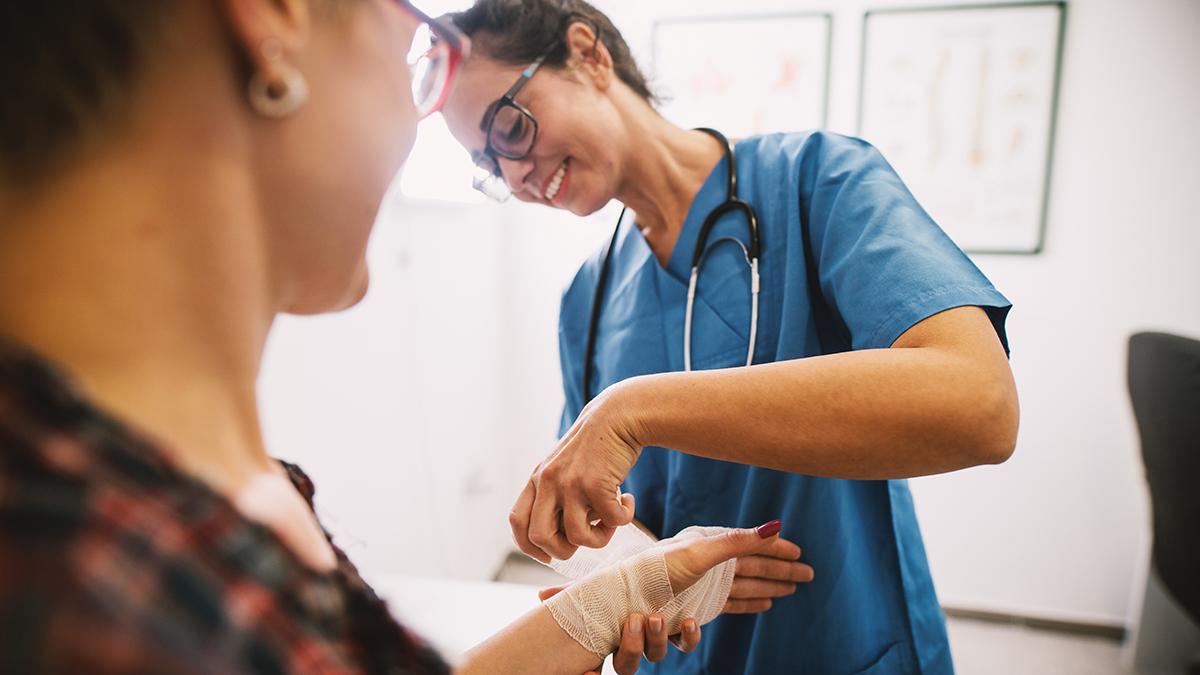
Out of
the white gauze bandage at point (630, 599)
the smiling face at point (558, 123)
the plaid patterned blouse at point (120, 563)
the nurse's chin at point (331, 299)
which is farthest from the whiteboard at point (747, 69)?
the plaid patterned blouse at point (120, 563)

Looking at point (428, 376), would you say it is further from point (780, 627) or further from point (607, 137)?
point (780, 627)

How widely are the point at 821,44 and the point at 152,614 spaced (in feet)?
8.12

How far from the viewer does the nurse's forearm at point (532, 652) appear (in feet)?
2.41

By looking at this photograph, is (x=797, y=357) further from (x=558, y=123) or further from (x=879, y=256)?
(x=558, y=123)

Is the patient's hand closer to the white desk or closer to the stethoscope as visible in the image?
the stethoscope

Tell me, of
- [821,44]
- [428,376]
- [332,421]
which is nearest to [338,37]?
[332,421]

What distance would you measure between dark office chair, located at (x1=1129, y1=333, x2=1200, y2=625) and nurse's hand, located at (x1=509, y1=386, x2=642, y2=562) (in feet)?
4.42

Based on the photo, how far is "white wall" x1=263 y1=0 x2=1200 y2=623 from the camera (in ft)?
6.22

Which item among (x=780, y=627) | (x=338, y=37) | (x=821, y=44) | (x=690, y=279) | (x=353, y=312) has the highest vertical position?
(x=821, y=44)

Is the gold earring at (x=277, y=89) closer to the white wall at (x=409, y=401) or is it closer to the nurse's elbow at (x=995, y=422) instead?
the nurse's elbow at (x=995, y=422)

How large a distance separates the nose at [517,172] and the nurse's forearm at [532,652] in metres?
0.60

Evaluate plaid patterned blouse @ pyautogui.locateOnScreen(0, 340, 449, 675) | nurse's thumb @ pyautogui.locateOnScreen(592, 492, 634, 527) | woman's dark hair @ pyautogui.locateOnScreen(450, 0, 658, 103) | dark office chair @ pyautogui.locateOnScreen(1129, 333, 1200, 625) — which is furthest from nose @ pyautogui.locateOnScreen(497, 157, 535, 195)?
dark office chair @ pyautogui.locateOnScreen(1129, 333, 1200, 625)

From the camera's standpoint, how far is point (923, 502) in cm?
232

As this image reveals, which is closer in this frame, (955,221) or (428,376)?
(428,376)
